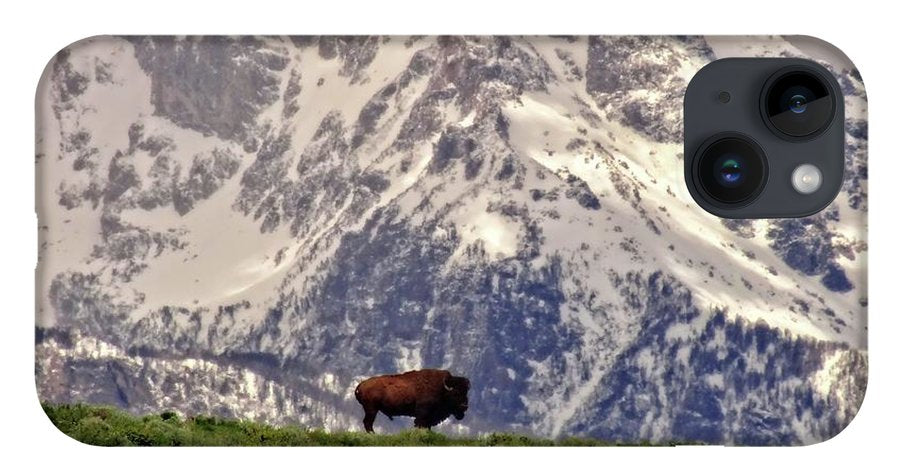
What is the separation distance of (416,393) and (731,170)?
12.9ft

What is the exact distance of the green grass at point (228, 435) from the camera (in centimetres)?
1083

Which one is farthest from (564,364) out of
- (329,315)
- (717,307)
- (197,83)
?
(197,83)

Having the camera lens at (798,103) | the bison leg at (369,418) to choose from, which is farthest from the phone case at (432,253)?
the camera lens at (798,103)

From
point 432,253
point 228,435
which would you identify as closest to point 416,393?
point 432,253

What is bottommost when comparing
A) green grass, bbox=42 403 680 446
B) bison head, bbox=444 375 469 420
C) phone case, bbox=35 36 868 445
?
green grass, bbox=42 403 680 446

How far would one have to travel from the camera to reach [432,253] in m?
10.8

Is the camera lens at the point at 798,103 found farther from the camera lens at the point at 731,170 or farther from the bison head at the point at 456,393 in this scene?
the bison head at the point at 456,393

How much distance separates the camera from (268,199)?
11000mm

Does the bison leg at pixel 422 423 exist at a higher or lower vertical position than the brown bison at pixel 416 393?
lower

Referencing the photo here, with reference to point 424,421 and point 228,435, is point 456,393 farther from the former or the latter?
point 228,435

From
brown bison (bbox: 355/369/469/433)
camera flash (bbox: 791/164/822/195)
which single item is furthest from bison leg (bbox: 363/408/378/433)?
camera flash (bbox: 791/164/822/195)

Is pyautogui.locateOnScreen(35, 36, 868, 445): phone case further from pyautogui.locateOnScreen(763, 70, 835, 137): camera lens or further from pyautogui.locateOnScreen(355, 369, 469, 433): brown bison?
pyautogui.locateOnScreen(763, 70, 835, 137): camera lens

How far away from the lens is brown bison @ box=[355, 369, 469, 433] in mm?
10602

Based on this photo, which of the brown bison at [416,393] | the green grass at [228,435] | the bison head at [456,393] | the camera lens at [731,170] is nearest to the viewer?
the brown bison at [416,393]
